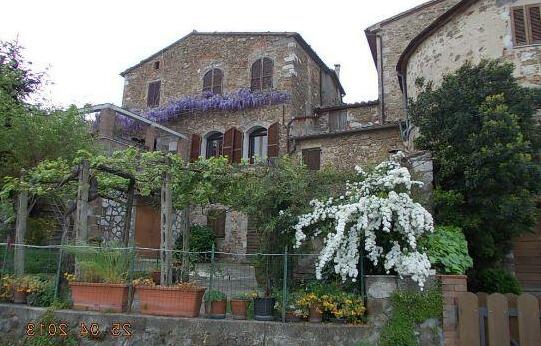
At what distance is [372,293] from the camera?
5.86 meters

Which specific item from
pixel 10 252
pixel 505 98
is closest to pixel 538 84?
pixel 505 98

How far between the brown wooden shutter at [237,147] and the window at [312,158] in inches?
136

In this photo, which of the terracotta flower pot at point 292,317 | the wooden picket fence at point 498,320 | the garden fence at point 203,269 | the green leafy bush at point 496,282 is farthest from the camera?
the green leafy bush at point 496,282

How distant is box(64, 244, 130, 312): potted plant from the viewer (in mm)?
6664

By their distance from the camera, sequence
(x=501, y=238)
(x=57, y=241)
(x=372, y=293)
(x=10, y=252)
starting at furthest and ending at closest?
(x=57, y=241) → (x=10, y=252) → (x=501, y=238) → (x=372, y=293)

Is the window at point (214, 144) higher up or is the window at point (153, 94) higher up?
the window at point (153, 94)

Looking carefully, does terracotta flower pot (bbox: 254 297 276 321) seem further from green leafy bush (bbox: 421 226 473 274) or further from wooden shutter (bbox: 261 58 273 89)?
wooden shutter (bbox: 261 58 273 89)

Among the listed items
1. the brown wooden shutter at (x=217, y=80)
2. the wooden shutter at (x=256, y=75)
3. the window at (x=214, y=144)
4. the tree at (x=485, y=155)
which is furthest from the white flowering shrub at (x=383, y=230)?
the brown wooden shutter at (x=217, y=80)

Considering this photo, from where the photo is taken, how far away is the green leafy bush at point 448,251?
596 centimetres

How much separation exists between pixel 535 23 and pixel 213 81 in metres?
14.2

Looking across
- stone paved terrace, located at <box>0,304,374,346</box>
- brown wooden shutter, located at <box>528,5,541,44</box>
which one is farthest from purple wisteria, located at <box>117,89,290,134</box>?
stone paved terrace, located at <box>0,304,374,346</box>

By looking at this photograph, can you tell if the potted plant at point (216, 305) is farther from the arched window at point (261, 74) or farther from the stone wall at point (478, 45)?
the arched window at point (261, 74)

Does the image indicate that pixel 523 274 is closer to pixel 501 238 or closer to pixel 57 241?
pixel 501 238

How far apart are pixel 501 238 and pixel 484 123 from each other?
2045 millimetres
